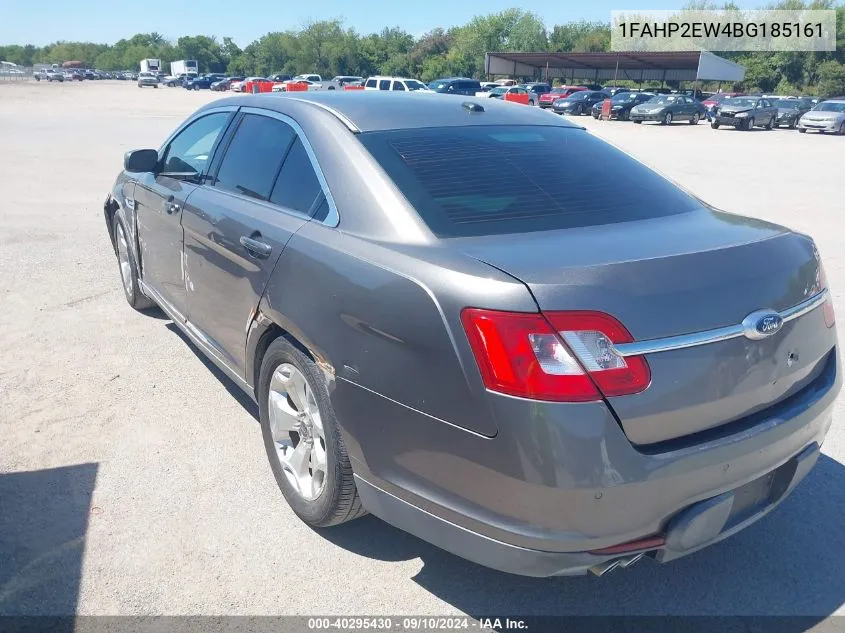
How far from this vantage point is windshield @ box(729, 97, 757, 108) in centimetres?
3150

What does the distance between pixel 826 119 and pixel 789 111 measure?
11.2 feet

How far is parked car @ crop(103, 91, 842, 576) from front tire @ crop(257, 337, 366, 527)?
0.04ft

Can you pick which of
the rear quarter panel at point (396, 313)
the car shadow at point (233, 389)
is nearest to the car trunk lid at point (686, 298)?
Result: the rear quarter panel at point (396, 313)

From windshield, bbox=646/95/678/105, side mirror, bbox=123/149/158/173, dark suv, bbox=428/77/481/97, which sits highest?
dark suv, bbox=428/77/481/97

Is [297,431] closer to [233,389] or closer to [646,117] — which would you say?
[233,389]

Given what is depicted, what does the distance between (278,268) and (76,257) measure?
527 centimetres

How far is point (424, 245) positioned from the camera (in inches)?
94.9

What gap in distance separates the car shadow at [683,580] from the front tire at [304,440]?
0.22 metres

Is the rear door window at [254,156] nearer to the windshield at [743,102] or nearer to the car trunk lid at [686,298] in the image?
the car trunk lid at [686,298]

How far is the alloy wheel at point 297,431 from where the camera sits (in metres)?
2.87

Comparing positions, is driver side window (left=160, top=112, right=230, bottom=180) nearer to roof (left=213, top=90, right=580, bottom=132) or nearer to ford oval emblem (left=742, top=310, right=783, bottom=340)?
roof (left=213, top=90, right=580, bottom=132)

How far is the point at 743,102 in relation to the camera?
31828mm

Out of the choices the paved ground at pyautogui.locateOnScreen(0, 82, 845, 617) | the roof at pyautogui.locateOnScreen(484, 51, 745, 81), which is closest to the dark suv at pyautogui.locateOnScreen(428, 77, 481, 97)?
the roof at pyautogui.locateOnScreen(484, 51, 745, 81)

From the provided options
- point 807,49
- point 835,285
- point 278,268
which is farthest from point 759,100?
point 807,49
